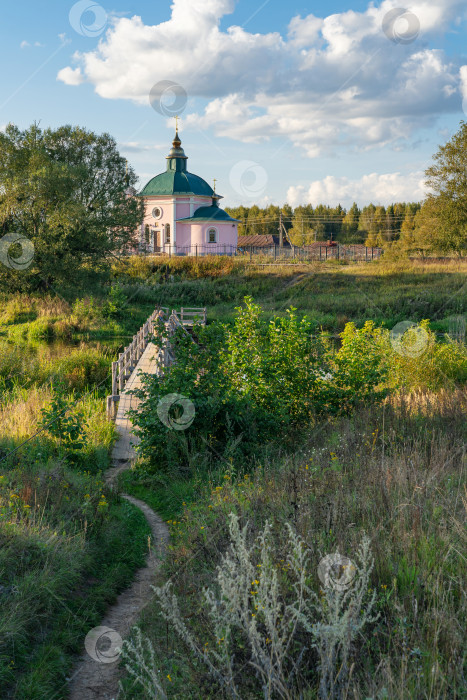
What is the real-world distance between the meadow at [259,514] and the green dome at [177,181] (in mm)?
42947

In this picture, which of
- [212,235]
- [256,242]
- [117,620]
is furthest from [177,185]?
[117,620]

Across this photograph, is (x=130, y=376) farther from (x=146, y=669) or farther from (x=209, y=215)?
(x=209, y=215)

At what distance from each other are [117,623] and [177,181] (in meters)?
52.7

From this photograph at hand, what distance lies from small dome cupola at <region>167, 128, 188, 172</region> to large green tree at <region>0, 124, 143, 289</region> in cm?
2564

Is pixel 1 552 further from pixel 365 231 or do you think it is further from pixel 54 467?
pixel 365 231

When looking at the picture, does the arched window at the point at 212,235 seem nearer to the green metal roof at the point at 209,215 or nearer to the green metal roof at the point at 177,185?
the green metal roof at the point at 209,215

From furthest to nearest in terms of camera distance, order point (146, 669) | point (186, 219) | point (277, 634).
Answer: point (186, 219) < point (277, 634) < point (146, 669)

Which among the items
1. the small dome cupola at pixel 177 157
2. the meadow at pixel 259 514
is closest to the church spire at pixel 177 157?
the small dome cupola at pixel 177 157

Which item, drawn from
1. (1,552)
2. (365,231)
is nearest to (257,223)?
(365,231)

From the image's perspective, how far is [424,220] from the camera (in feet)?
137

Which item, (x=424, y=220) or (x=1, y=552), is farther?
(x=424, y=220)

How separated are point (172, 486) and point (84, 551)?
275 centimetres

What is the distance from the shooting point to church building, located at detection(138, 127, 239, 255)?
5231cm

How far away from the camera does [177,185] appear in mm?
54062
